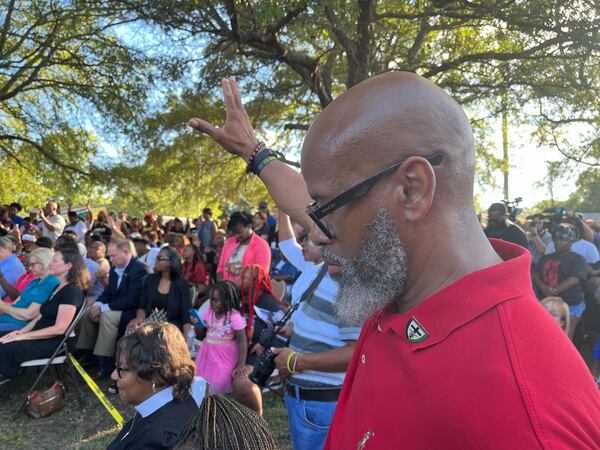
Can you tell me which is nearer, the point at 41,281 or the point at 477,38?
the point at 41,281

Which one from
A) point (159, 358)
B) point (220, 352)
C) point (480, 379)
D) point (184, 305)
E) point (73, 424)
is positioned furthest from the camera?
point (184, 305)

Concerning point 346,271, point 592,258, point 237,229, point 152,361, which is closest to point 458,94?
point 592,258

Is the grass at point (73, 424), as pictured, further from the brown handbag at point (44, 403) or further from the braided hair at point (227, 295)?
the braided hair at point (227, 295)

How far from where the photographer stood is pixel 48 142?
43.4ft

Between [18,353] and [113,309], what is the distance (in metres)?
1.38

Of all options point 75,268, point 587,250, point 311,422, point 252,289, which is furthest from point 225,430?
point 587,250

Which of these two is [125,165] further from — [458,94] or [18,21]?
[458,94]

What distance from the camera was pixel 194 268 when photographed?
9.27m

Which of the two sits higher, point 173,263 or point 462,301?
point 462,301

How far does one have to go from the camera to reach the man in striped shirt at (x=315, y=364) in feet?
8.64

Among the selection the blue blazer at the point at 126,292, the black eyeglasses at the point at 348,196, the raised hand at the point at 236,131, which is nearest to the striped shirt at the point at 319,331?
the raised hand at the point at 236,131

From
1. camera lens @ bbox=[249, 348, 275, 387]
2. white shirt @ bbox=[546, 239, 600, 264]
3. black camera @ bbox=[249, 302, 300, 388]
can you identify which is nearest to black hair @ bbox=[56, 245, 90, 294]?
black camera @ bbox=[249, 302, 300, 388]

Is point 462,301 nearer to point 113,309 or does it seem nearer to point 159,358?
point 159,358

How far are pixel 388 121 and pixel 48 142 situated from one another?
1386 centimetres
